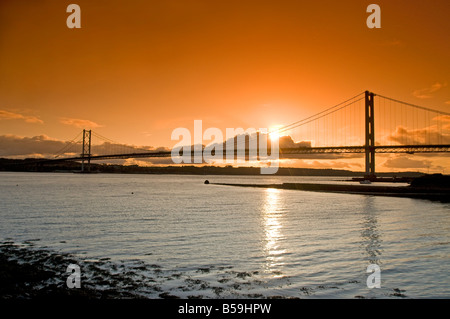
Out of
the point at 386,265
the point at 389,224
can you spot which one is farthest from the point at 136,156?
the point at 386,265

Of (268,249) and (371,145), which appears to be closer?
(268,249)

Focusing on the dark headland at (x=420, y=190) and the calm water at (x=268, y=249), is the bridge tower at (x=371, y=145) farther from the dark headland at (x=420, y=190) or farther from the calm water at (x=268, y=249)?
the calm water at (x=268, y=249)

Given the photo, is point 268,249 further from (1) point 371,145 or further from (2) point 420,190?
(1) point 371,145

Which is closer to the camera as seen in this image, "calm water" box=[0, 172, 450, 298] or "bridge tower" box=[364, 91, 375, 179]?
"calm water" box=[0, 172, 450, 298]

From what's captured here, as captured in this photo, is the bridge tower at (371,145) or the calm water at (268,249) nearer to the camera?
the calm water at (268,249)

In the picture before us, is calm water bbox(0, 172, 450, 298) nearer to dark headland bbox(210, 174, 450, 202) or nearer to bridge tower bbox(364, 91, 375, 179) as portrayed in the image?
dark headland bbox(210, 174, 450, 202)

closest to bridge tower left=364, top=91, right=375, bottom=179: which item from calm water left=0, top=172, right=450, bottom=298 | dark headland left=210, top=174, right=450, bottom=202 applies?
dark headland left=210, top=174, right=450, bottom=202

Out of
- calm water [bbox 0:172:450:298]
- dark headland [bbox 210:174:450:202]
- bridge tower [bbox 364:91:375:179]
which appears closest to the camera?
calm water [bbox 0:172:450:298]

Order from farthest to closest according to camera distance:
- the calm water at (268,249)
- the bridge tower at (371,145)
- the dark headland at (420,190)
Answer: the bridge tower at (371,145) < the dark headland at (420,190) < the calm water at (268,249)

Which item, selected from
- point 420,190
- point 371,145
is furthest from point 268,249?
point 371,145

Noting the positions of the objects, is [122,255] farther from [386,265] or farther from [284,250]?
[386,265]

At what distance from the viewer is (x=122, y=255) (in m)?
12.5

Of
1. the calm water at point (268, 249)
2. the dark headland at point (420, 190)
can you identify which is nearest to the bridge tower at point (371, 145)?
the dark headland at point (420, 190)
